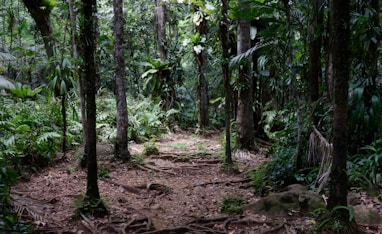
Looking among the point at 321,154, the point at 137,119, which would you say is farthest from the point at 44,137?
the point at 321,154

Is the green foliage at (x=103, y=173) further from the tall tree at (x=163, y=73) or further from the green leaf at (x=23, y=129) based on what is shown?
the tall tree at (x=163, y=73)

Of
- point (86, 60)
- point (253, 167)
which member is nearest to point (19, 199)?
point (86, 60)

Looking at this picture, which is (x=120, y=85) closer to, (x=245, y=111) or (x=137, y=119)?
(x=245, y=111)

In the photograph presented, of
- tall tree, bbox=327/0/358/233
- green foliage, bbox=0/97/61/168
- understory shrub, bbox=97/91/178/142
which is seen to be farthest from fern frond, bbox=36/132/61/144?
tall tree, bbox=327/0/358/233

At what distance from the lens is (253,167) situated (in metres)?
8.37

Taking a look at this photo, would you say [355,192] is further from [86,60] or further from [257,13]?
[86,60]

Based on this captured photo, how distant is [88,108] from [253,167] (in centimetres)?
472

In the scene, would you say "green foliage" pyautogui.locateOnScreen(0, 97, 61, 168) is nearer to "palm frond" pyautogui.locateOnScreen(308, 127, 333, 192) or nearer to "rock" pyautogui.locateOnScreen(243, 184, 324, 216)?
"rock" pyautogui.locateOnScreen(243, 184, 324, 216)

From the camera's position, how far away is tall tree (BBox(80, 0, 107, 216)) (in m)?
5.04

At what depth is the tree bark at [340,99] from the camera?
3.79 m

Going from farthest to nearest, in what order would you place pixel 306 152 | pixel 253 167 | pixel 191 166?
1. pixel 191 166
2. pixel 253 167
3. pixel 306 152

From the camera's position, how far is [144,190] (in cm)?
753

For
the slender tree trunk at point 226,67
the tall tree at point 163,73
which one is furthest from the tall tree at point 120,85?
the tall tree at point 163,73

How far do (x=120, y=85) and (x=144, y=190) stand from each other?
3.11 metres
